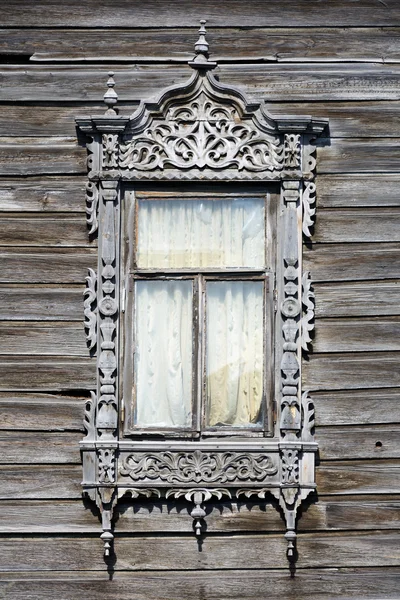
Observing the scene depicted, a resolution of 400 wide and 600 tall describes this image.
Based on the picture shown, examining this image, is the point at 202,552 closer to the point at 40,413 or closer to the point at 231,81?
the point at 40,413

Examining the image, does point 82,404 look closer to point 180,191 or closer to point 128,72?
point 180,191

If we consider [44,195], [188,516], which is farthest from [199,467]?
[44,195]

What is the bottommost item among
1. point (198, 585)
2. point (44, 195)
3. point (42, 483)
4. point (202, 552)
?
point (198, 585)

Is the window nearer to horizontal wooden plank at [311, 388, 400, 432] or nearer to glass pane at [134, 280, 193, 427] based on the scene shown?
glass pane at [134, 280, 193, 427]

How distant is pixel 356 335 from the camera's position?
6.45 m

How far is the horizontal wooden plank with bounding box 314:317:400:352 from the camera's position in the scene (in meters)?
6.43

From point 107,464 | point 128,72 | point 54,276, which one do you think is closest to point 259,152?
point 128,72

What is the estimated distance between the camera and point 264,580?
6297 millimetres

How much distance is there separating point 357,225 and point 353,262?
0.72ft

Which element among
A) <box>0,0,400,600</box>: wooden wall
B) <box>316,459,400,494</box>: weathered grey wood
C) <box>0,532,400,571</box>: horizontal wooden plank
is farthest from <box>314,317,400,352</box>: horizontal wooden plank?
<box>0,532,400,571</box>: horizontal wooden plank

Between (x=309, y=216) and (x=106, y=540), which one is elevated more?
(x=309, y=216)

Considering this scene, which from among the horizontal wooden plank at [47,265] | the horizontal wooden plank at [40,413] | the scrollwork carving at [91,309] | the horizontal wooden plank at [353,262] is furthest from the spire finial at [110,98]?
the horizontal wooden plank at [40,413]

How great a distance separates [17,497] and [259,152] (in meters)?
2.42

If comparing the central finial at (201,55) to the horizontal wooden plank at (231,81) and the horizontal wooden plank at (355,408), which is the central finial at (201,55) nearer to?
the horizontal wooden plank at (231,81)
